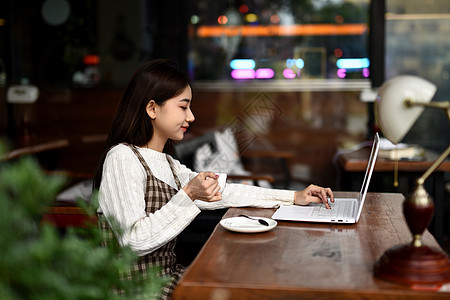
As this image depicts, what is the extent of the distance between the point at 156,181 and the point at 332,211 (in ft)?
2.01

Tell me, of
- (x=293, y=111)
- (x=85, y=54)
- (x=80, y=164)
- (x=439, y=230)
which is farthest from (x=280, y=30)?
(x=439, y=230)

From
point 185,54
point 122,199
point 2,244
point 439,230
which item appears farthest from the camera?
point 185,54

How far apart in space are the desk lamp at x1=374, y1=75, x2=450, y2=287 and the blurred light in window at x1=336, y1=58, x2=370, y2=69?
A: 13.6ft

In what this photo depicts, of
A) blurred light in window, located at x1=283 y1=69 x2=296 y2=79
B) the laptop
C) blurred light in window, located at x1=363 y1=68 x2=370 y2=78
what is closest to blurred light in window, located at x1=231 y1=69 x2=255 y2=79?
blurred light in window, located at x1=283 y1=69 x2=296 y2=79

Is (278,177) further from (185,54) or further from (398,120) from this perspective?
(398,120)

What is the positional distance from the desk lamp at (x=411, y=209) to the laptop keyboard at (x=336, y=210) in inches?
21.5

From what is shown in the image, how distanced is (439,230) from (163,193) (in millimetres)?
2204

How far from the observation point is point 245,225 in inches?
72.6

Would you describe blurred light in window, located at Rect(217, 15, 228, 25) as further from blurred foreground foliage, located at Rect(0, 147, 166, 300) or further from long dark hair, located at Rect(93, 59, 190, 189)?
blurred foreground foliage, located at Rect(0, 147, 166, 300)

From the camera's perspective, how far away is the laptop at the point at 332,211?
1.89m

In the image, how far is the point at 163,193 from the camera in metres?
2.00

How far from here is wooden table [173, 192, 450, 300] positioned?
1.28 metres

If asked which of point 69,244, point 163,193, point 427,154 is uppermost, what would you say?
point 69,244

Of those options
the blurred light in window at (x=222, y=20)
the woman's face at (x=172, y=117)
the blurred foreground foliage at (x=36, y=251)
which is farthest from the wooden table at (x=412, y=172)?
the blurred foreground foliage at (x=36, y=251)
